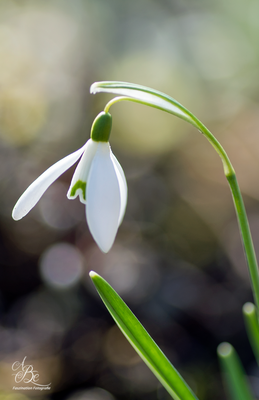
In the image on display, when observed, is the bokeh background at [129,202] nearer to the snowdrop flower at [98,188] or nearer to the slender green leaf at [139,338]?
the slender green leaf at [139,338]

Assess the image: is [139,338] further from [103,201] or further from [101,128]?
[101,128]

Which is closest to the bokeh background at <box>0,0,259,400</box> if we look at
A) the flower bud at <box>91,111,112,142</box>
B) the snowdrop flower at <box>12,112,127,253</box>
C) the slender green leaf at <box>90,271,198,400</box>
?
the slender green leaf at <box>90,271,198,400</box>

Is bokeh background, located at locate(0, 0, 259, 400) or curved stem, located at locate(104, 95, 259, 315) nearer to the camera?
curved stem, located at locate(104, 95, 259, 315)

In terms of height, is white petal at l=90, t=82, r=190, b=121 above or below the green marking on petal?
above

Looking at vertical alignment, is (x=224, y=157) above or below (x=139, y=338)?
above

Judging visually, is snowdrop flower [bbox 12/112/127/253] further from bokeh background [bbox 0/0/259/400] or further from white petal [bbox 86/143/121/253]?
bokeh background [bbox 0/0/259/400]

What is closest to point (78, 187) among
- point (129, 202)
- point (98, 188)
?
point (98, 188)
